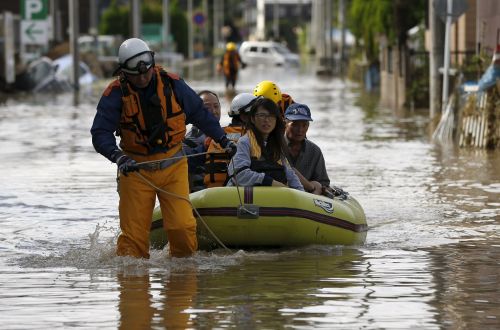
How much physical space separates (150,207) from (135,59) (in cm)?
108

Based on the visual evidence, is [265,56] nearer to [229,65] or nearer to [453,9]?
[229,65]

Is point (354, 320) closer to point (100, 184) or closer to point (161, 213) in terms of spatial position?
point (161, 213)

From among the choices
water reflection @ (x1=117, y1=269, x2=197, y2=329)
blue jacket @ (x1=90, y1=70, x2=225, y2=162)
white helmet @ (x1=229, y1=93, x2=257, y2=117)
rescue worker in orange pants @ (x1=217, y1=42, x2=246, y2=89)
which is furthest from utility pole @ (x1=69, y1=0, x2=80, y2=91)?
water reflection @ (x1=117, y1=269, x2=197, y2=329)

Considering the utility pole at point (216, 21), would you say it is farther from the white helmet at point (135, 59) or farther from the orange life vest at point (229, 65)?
the white helmet at point (135, 59)

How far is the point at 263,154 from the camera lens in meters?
12.2

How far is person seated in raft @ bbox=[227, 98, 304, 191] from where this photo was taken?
1206 centimetres

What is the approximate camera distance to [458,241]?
42.9 feet

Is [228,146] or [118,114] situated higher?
[118,114]

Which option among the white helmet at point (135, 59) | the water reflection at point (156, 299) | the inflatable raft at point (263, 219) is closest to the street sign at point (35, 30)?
the inflatable raft at point (263, 219)

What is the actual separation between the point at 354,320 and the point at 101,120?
2918 mm

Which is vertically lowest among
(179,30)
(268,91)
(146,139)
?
(179,30)

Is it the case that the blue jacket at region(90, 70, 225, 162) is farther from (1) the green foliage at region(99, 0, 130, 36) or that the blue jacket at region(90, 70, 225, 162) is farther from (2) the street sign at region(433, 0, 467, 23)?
(1) the green foliage at region(99, 0, 130, 36)

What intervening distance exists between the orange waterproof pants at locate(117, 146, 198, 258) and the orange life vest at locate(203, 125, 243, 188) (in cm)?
123

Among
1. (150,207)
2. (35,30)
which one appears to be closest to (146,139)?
(150,207)
